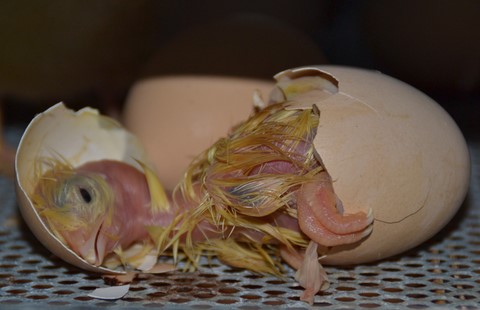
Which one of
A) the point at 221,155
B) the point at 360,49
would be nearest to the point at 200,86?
the point at 221,155

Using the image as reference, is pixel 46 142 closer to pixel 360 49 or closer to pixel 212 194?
pixel 212 194

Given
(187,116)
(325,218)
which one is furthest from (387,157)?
(187,116)

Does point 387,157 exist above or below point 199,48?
below

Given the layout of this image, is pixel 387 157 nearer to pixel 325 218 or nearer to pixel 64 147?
pixel 325 218

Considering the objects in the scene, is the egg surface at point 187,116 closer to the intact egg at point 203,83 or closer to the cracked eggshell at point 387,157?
the intact egg at point 203,83

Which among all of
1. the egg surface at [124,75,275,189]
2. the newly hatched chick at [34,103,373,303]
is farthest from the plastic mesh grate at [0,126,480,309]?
the egg surface at [124,75,275,189]

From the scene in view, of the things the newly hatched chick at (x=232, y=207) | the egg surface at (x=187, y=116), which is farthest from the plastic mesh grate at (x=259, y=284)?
the egg surface at (x=187, y=116)
